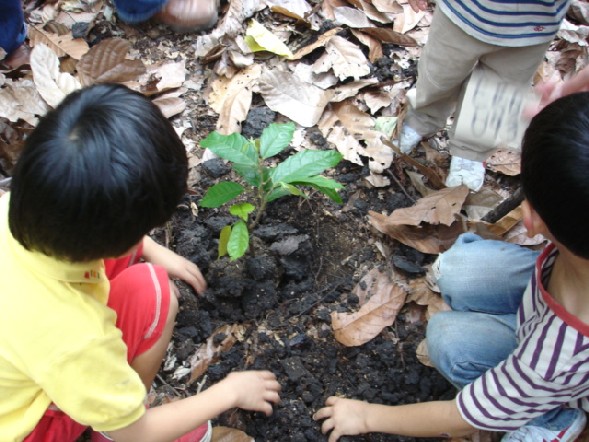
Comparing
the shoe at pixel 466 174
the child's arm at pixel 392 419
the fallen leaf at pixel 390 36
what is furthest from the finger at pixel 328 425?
the fallen leaf at pixel 390 36

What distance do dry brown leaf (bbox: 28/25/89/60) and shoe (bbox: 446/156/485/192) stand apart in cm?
142

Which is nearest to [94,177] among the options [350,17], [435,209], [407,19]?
[435,209]

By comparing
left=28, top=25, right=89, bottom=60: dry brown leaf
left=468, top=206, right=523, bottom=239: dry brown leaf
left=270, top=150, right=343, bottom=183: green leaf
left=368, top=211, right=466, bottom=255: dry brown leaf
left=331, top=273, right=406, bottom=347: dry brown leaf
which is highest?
left=270, top=150, right=343, bottom=183: green leaf

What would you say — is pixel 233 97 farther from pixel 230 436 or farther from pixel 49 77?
pixel 230 436

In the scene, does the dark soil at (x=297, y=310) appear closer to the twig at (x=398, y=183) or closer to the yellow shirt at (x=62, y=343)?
the twig at (x=398, y=183)

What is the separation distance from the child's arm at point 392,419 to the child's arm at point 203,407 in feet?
0.50

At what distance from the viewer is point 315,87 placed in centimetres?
218

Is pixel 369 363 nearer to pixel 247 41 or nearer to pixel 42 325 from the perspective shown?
pixel 42 325

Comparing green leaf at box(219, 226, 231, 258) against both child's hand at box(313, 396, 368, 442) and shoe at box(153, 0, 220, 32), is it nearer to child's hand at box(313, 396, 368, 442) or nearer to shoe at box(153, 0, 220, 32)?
child's hand at box(313, 396, 368, 442)

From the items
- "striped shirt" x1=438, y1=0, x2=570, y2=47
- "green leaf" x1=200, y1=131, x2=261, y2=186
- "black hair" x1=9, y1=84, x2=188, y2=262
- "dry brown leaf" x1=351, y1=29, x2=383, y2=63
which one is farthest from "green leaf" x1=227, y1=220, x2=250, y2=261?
"dry brown leaf" x1=351, y1=29, x2=383, y2=63

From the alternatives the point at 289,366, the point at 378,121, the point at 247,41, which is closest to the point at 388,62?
the point at 378,121

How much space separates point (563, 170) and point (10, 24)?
6.41 feet

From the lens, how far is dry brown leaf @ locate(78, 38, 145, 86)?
218 centimetres

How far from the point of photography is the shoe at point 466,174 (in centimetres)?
195
